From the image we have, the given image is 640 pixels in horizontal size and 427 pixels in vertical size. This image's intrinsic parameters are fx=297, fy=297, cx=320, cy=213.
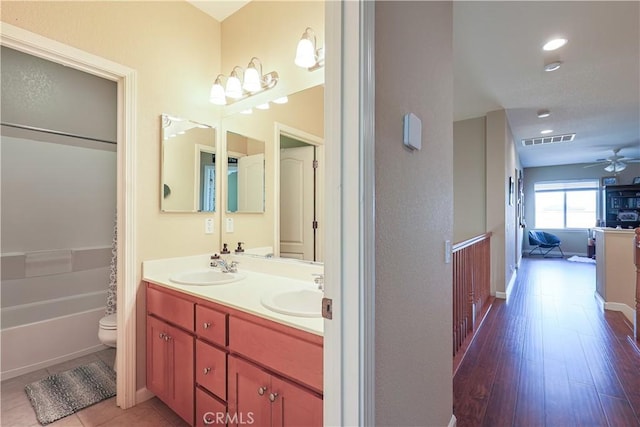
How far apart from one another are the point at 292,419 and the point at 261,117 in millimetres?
1959

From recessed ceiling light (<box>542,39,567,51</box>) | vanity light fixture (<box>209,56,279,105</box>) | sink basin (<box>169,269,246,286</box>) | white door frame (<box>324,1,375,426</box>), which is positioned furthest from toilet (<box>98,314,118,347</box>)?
recessed ceiling light (<box>542,39,567,51</box>)

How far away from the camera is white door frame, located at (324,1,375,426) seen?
2.59 ft

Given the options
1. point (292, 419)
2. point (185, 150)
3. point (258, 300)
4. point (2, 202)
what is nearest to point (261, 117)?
point (185, 150)

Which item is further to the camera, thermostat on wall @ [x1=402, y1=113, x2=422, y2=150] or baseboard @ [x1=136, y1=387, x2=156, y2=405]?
baseboard @ [x1=136, y1=387, x2=156, y2=405]

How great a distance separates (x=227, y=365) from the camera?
142 cm

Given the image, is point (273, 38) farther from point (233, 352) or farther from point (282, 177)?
point (233, 352)

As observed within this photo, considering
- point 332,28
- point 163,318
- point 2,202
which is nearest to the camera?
point 332,28

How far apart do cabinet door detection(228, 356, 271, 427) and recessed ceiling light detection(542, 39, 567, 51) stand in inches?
135

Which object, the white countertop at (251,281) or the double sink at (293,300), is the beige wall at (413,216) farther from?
the double sink at (293,300)

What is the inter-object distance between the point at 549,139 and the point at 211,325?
6.93m

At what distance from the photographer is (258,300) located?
148 centimetres

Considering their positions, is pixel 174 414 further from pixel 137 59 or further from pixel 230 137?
pixel 137 59

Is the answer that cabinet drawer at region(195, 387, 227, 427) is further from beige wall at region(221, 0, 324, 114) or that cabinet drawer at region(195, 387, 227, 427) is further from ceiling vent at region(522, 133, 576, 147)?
ceiling vent at region(522, 133, 576, 147)

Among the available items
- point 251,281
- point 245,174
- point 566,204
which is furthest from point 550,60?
point 566,204
